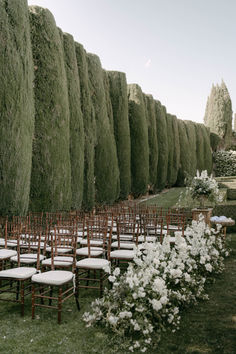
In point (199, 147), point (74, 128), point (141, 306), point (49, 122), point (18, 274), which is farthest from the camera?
point (199, 147)

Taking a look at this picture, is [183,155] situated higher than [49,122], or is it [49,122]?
[183,155]

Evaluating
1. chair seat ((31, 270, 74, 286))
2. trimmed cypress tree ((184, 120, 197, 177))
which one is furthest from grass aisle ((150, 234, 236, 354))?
trimmed cypress tree ((184, 120, 197, 177))

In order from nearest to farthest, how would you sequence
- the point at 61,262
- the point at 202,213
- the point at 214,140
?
the point at 61,262 < the point at 202,213 < the point at 214,140

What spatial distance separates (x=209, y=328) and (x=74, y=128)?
9718 mm

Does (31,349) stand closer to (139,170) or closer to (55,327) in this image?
(55,327)

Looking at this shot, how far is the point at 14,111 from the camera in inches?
349

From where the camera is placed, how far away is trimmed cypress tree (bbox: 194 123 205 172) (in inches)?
1168

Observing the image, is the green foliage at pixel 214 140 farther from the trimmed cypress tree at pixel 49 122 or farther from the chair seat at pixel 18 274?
the chair seat at pixel 18 274

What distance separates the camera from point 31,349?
3.33 meters

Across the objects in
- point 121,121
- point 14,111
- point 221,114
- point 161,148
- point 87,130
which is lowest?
point 14,111

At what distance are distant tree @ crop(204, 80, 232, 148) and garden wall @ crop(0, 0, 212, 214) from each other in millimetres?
19534

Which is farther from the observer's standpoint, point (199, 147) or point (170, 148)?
point (199, 147)

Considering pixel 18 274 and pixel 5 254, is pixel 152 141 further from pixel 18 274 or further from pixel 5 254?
pixel 18 274

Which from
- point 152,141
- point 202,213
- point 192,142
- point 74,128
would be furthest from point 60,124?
point 192,142
